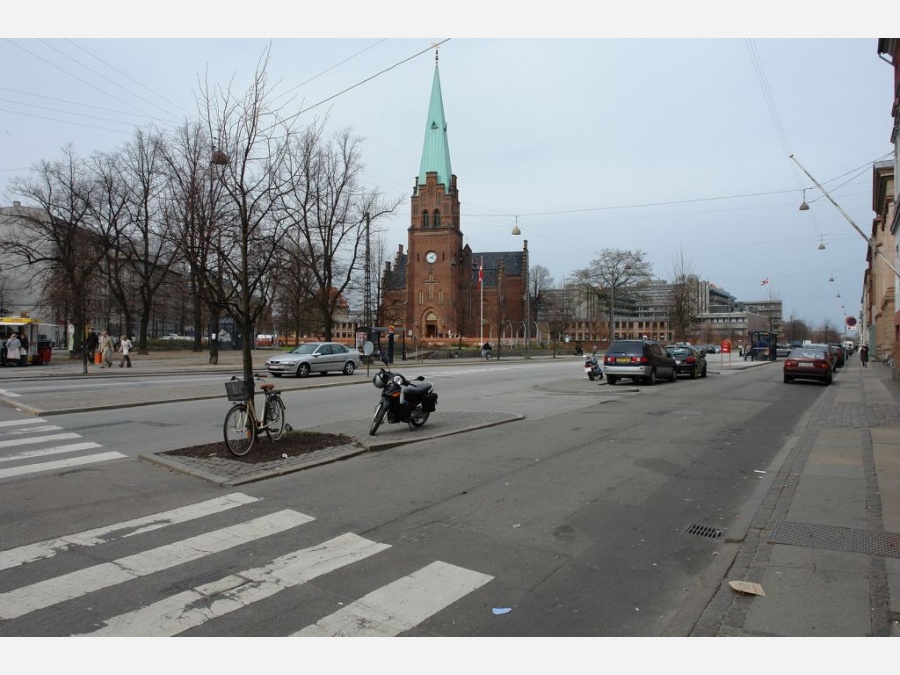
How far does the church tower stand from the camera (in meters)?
90.4

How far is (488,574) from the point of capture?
4.48 meters

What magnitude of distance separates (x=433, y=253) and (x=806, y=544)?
300 ft

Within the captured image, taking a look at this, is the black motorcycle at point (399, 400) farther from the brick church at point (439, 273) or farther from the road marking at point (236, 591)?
the brick church at point (439, 273)

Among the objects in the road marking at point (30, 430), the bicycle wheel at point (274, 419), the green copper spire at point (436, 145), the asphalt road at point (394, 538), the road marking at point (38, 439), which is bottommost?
the asphalt road at point (394, 538)

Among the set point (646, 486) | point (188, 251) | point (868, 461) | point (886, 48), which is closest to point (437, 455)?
point (646, 486)

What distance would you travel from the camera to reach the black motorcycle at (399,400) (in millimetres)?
10328

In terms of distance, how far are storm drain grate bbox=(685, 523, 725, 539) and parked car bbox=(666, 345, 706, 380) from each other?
21359mm

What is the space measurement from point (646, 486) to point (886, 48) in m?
25.5

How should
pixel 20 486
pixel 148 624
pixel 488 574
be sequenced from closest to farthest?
pixel 148 624
pixel 488 574
pixel 20 486

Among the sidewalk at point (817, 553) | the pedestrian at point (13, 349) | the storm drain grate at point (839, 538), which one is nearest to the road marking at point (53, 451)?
the sidewalk at point (817, 553)

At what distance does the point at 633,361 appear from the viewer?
21812 mm

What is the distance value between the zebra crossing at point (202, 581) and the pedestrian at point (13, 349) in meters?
32.1

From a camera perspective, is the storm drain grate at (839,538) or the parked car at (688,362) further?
the parked car at (688,362)

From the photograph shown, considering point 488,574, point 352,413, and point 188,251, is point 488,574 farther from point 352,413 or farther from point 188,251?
point 352,413
